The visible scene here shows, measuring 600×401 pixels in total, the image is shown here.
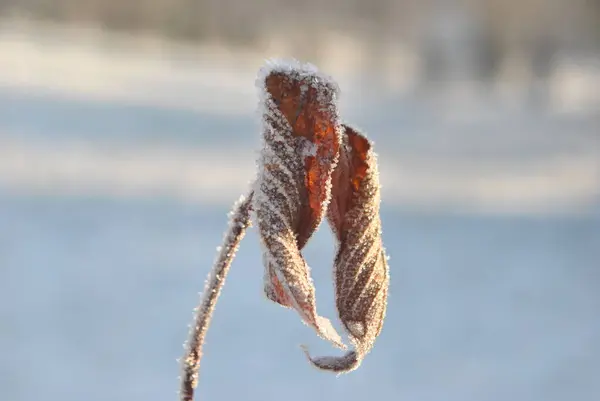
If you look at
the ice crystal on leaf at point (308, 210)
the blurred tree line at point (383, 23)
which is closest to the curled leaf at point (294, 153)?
the ice crystal on leaf at point (308, 210)

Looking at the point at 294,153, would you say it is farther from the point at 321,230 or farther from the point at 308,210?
the point at 321,230

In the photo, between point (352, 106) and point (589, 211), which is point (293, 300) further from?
point (352, 106)

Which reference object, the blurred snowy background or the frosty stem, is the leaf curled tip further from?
the blurred snowy background

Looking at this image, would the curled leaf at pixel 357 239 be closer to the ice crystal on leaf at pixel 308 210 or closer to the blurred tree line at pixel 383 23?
the ice crystal on leaf at pixel 308 210

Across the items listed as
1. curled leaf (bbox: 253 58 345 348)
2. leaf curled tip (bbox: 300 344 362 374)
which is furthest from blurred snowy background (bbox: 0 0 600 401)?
leaf curled tip (bbox: 300 344 362 374)

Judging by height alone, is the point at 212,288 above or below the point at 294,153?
below

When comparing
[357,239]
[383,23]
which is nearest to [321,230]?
[357,239]

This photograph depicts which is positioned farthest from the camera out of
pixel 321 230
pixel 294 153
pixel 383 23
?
pixel 383 23
